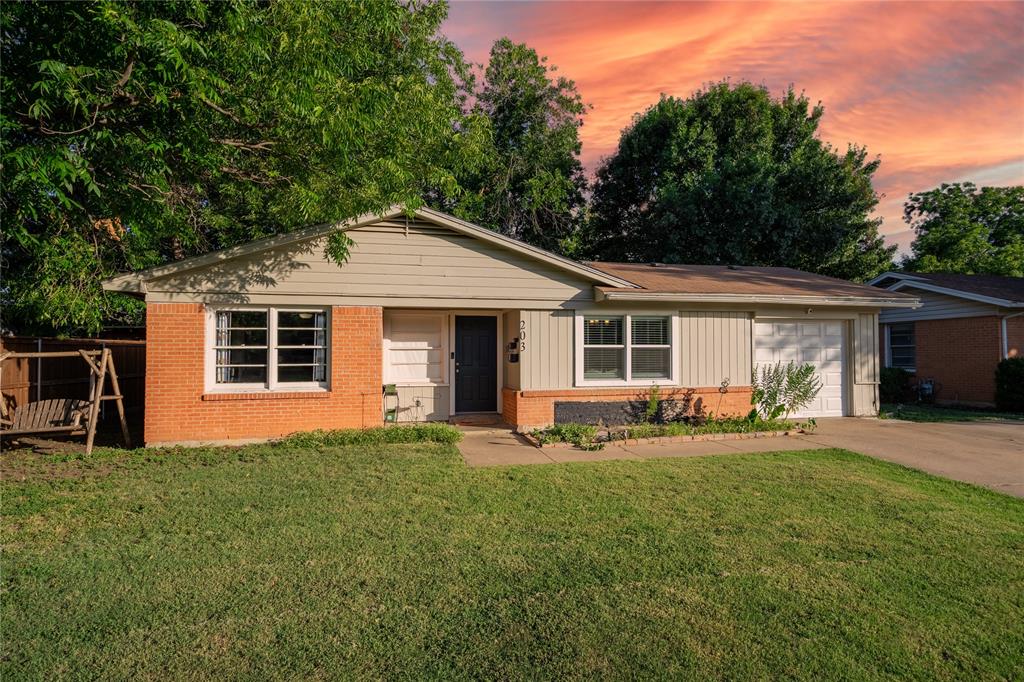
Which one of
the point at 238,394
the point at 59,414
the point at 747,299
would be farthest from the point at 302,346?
the point at 747,299

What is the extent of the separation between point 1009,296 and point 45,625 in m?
20.2

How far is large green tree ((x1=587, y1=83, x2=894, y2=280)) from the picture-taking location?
21516 mm

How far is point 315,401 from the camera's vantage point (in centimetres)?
967

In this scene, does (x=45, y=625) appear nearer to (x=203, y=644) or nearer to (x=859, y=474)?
(x=203, y=644)

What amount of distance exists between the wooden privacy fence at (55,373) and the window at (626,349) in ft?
29.6

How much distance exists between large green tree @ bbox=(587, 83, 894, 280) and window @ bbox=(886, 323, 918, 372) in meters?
5.86

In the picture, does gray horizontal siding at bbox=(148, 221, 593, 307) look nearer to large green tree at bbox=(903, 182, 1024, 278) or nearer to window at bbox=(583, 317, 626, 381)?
window at bbox=(583, 317, 626, 381)

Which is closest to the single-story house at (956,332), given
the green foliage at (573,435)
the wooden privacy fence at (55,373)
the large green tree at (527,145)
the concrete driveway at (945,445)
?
the concrete driveway at (945,445)

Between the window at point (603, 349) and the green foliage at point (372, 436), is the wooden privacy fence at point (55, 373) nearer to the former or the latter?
the green foliage at point (372, 436)

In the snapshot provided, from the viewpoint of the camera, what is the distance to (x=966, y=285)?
16.0m

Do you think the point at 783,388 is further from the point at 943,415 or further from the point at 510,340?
the point at 510,340

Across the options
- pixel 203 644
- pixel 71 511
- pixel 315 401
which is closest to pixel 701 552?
pixel 203 644

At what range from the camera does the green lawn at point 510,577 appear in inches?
120

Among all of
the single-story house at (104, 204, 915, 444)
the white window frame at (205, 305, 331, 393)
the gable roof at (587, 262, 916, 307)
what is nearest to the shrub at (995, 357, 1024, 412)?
the gable roof at (587, 262, 916, 307)
